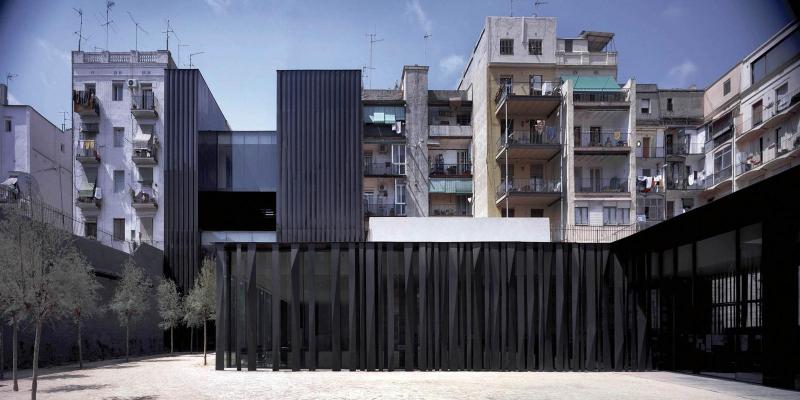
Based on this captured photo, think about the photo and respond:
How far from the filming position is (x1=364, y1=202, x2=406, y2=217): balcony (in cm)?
5188

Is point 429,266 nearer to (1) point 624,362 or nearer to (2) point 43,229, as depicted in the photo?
(1) point 624,362

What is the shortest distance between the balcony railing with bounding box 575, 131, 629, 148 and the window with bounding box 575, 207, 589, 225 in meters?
4.36

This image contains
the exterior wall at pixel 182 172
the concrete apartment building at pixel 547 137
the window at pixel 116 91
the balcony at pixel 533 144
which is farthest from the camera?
the window at pixel 116 91

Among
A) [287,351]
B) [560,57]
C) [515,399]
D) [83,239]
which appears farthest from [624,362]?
[560,57]

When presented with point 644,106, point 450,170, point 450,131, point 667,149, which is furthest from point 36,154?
point 667,149

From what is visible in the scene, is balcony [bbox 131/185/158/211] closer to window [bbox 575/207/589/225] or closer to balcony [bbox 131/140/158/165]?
balcony [bbox 131/140/158/165]

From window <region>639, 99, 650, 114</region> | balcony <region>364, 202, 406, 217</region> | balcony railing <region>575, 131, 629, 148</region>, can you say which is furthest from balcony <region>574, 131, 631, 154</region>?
balcony <region>364, 202, 406, 217</region>

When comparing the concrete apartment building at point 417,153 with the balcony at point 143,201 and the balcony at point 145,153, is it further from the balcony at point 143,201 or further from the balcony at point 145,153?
the balcony at point 145,153

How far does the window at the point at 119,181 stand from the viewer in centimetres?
5056

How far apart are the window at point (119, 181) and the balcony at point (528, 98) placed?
2680 centimetres

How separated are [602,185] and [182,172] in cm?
2774

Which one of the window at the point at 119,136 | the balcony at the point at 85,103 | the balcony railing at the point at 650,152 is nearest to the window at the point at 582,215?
the balcony railing at the point at 650,152

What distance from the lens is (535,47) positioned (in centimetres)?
5181

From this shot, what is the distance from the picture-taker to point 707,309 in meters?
21.4
